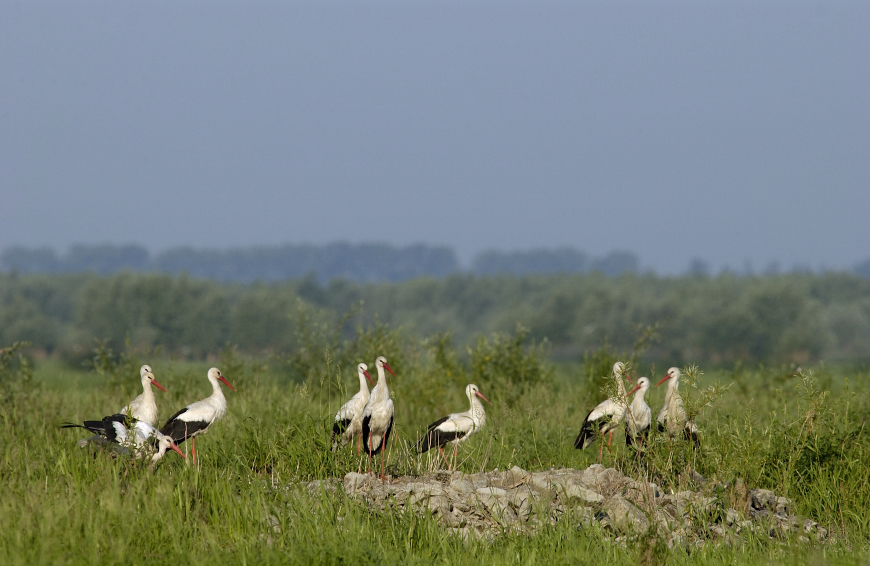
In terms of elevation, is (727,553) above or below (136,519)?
below

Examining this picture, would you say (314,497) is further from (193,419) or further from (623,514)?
(623,514)

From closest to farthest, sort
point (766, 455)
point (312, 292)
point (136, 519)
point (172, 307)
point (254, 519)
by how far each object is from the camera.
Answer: point (136, 519), point (254, 519), point (766, 455), point (172, 307), point (312, 292)

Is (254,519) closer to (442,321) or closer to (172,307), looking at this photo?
(172,307)

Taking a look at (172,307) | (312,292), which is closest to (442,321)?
(312,292)

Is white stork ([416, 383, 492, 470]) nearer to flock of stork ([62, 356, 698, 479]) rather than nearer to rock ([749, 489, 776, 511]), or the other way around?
flock of stork ([62, 356, 698, 479])

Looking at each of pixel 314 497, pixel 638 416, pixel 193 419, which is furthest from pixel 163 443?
pixel 638 416

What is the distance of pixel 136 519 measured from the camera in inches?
260

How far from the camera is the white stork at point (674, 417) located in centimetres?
906

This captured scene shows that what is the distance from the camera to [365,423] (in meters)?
8.85

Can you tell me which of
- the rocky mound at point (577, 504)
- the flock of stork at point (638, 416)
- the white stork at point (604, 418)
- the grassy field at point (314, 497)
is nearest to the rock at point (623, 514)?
the rocky mound at point (577, 504)

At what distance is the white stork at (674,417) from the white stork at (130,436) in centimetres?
549

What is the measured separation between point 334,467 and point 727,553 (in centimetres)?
394

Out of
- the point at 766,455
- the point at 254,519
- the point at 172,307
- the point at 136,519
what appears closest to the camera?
the point at 136,519

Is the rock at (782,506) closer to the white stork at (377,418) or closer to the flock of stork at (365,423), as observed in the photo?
the flock of stork at (365,423)
